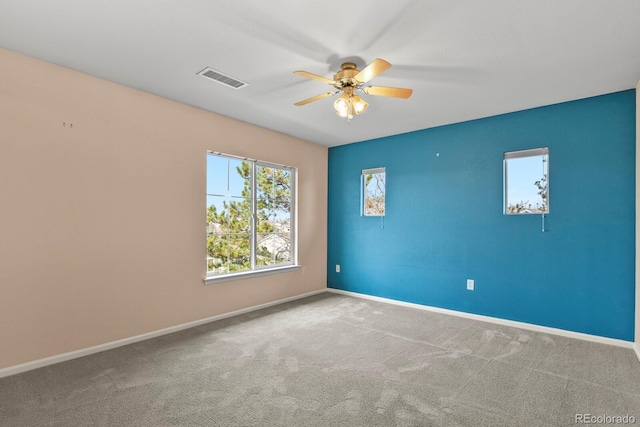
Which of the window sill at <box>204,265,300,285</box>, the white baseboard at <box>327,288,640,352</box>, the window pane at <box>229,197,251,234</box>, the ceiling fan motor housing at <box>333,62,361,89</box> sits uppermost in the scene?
the ceiling fan motor housing at <box>333,62,361,89</box>

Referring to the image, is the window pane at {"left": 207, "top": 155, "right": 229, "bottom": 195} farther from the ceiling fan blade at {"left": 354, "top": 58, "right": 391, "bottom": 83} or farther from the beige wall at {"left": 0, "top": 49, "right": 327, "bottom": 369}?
the ceiling fan blade at {"left": 354, "top": 58, "right": 391, "bottom": 83}

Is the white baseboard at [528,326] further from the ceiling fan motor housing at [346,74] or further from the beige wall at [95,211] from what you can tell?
the ceiling fan motor housing at [346,74]

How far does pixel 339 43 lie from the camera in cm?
242

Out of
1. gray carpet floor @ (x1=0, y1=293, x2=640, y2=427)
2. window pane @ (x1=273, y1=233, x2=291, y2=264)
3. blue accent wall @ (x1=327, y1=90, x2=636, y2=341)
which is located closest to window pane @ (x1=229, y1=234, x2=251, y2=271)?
window pane @ (x1=273, y1=233, x2=291, y2=264)

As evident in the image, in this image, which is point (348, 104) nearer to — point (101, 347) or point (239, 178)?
point (239, 178)

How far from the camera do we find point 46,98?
2.75m

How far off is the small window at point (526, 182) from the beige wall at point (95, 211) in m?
3.45

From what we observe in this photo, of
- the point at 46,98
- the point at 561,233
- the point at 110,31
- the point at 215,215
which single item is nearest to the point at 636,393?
the point at 561,233

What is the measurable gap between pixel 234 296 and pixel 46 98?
109 inches

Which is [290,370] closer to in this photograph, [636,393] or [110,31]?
[636,393]

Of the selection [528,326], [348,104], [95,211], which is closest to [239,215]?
[95,211]

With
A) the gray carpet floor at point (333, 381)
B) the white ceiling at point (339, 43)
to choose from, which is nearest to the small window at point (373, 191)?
the white ceiling at point (339, 43)

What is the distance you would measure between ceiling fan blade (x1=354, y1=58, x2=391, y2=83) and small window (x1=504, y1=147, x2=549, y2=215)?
2.46m

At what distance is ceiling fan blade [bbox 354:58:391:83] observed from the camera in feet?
7.29
